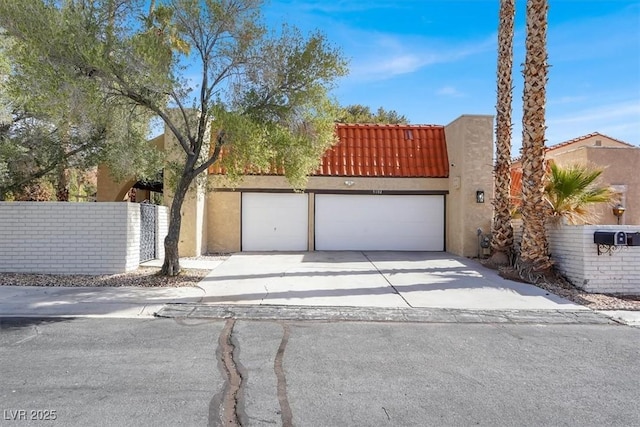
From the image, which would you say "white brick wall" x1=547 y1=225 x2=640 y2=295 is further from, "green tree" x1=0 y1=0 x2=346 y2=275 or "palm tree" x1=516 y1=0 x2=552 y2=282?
"green tree" x1=0 y1=0 x2=346 y2=275

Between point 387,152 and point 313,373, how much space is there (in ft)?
Result: 44.3

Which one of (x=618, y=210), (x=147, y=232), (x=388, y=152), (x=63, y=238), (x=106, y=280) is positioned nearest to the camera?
(x=106, y=280)

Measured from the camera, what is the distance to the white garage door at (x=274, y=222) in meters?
17.0

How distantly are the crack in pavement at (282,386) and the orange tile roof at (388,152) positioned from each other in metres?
11.2

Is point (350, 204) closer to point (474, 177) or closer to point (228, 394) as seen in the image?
point (474, 177)

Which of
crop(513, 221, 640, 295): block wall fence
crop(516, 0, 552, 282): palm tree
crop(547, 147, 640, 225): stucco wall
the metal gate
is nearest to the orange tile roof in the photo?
crop(547, 147, 640, 225): stucco wall

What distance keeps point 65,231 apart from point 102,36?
15.9 feet

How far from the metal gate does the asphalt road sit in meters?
5.63

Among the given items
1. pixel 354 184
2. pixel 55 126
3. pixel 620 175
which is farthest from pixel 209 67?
pixel 620 175

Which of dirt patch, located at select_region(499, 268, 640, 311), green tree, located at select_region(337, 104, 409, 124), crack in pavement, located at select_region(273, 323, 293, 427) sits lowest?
crack in pavement, located at select_region(273, 323, 293, 427)

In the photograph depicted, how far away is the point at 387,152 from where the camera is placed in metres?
17.8

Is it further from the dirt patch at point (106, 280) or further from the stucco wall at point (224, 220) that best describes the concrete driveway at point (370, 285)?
the stucco wall at point (224, 220)

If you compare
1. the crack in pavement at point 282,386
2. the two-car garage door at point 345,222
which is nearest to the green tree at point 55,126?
the two-car garage door at point 345,222

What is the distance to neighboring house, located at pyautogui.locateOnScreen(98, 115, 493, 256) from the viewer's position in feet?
55.3
